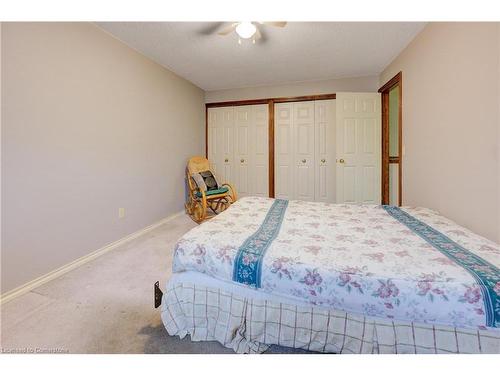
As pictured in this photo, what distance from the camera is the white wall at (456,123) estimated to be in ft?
5.34

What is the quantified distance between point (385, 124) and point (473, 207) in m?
2.39

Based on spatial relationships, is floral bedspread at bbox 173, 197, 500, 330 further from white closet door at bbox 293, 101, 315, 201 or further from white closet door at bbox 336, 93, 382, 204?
white closet door at bbox 293, 101, 315, 201

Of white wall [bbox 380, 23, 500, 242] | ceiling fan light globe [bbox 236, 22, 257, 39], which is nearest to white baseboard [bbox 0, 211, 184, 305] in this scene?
ceiling fan light globe [bbox 236, 22, 257, 39]

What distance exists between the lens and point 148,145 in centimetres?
334

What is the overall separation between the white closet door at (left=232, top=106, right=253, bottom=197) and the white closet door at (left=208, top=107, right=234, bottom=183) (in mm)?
103

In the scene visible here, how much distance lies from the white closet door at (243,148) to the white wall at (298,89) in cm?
27

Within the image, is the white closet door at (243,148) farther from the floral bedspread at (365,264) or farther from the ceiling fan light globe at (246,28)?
the floral bedspread at (365,264)

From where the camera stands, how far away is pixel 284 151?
459 centimetres

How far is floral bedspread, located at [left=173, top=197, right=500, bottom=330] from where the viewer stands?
3.28 ft

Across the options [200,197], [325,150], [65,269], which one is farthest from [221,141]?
[65,269]

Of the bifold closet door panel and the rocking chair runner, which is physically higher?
the bifold closet door panel

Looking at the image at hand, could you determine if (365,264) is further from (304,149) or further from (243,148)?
(243,148)

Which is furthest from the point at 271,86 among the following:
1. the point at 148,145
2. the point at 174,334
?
the point at 174,334

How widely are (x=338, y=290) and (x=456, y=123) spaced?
1.77 m
